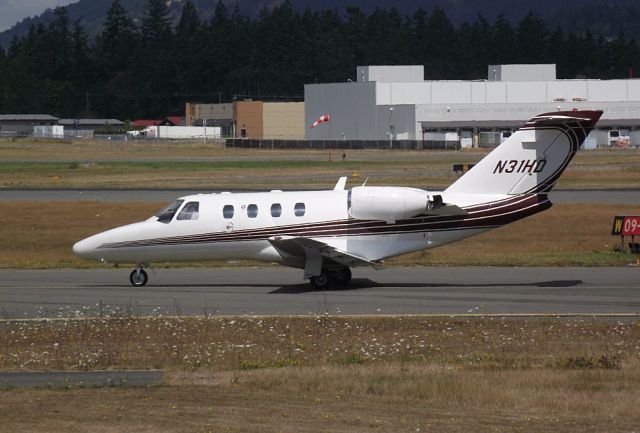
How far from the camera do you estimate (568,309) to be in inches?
896

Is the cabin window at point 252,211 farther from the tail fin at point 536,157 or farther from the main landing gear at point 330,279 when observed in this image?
the tail fin at point 536,157

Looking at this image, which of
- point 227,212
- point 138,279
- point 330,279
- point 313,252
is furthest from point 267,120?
point 313,252

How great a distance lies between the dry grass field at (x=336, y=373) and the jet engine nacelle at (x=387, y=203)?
471cm

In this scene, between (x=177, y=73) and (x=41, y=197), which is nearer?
(x=41, y=197)

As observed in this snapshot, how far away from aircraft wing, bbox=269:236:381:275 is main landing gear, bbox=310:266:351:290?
1.04ft

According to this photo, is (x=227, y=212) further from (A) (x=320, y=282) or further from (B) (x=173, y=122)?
(B) (x=173, y=122)

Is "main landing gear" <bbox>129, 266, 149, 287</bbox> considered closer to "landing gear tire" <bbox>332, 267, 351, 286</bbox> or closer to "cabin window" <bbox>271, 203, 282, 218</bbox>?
"cabin window" <bbox>271, 203, 282, 218</bbox>

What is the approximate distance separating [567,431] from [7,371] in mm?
8772

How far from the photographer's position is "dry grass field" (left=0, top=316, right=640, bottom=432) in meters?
13.0

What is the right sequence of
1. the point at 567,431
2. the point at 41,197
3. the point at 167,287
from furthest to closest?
the point at 41,197, the point at 167,287, the point at 567,431

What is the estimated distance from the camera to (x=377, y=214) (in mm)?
26000

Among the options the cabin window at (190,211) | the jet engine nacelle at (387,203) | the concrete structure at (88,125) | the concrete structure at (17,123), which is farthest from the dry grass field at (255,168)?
the concrete structure at (88,125)

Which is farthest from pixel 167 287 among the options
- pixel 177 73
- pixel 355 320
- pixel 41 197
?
pixel 177 73

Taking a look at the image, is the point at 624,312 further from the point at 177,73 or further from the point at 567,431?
the point at 177,73
